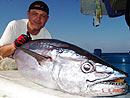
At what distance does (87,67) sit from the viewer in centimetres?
104

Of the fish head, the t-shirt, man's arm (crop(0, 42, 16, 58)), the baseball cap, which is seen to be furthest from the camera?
the baseball cap

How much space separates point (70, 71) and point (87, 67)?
0.12 metres

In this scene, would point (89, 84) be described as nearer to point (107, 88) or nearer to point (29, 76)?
point (107, 88)

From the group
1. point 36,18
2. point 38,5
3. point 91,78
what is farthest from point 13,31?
point 91,78

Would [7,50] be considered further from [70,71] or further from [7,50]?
[70,71]

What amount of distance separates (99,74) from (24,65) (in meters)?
0.58

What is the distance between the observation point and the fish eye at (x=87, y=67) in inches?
40.6

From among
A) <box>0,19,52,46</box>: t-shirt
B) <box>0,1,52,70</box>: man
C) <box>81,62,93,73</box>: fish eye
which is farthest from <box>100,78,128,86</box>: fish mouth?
<box>0,19,52,46</box>: t-shirt

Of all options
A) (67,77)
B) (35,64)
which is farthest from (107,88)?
(35,64)

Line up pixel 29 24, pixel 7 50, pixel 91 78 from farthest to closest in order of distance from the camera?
pixel 29 24 → pixel 7 50 → pixel 91 78

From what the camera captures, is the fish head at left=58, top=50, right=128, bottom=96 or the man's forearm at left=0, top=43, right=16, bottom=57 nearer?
the fish head at left=58, top=50, right=128, bottom=96

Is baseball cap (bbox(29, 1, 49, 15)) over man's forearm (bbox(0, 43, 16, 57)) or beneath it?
over

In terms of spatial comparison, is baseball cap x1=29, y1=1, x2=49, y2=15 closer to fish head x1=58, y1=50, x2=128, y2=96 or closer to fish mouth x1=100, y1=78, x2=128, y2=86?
fish head x1=58, y1=50, x2=128, y2=96

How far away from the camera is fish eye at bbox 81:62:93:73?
1032mm
